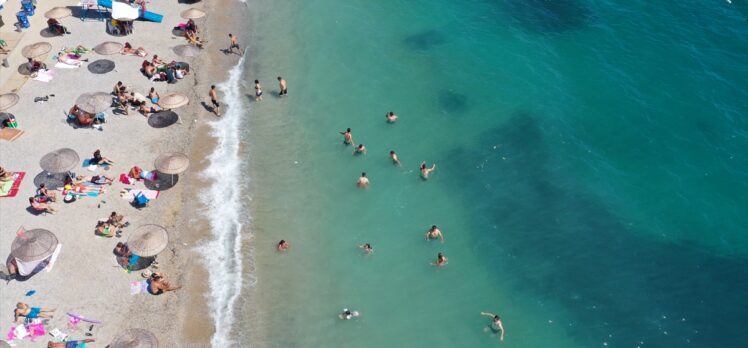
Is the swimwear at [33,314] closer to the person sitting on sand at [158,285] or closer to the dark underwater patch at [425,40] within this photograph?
the person sitting on sand at [158,285]

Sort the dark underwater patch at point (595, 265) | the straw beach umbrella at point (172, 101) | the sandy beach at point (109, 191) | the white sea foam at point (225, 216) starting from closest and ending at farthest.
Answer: the sandy beach at point (109, 191), the white sea foam at point (225, 216), the dark underwater patch at point (595, 265), the straw beach umbrella at point (172, 101)

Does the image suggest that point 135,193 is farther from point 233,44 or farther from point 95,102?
point 233,44

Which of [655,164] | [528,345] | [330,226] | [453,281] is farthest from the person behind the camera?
[655,164]

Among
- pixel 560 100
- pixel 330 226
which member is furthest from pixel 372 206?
pixel 560 100

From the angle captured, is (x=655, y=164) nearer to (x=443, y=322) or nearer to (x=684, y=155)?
(x=684, y=155)

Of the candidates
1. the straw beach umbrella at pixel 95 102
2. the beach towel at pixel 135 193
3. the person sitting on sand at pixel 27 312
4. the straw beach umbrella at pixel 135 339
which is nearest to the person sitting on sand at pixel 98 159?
the beach towel at pixel 135 193
